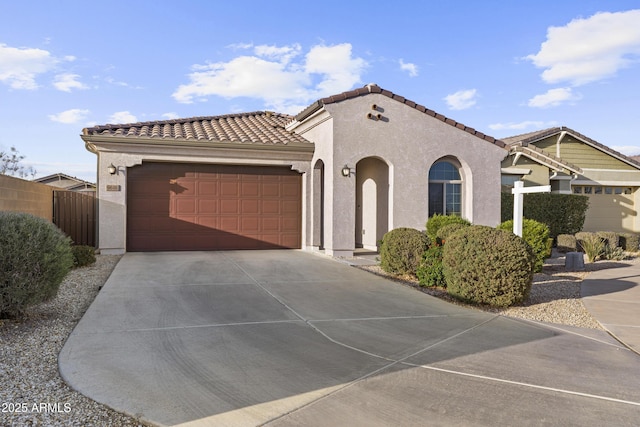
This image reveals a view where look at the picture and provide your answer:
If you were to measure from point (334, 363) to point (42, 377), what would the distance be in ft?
9.10

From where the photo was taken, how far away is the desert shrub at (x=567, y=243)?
16281 millimetres

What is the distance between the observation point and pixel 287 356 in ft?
16.5

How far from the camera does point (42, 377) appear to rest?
172 inches

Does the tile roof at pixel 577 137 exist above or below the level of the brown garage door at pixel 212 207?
above

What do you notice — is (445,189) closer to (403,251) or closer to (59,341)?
(403,251)

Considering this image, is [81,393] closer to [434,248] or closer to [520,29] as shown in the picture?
[434,248]

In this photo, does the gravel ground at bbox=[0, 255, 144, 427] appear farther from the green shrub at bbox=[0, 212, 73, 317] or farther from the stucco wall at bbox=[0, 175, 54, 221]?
the stucco wall at bbox=[0, 175, 54, 221]

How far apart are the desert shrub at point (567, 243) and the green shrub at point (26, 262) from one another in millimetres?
15769

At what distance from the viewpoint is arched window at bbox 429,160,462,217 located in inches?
596

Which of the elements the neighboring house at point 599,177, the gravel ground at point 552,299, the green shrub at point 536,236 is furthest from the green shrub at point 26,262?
the neighboring house at point 599,177

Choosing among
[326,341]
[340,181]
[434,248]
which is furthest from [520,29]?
[326,341]

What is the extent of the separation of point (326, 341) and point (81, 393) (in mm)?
2678

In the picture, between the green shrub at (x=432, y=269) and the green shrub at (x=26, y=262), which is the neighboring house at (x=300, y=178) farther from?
the green shrub at (x=26, y=262)

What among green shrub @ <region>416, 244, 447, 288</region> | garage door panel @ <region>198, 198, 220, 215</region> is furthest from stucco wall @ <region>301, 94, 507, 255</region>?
green shrub @ <region>416, 244, 447, 288</region>
